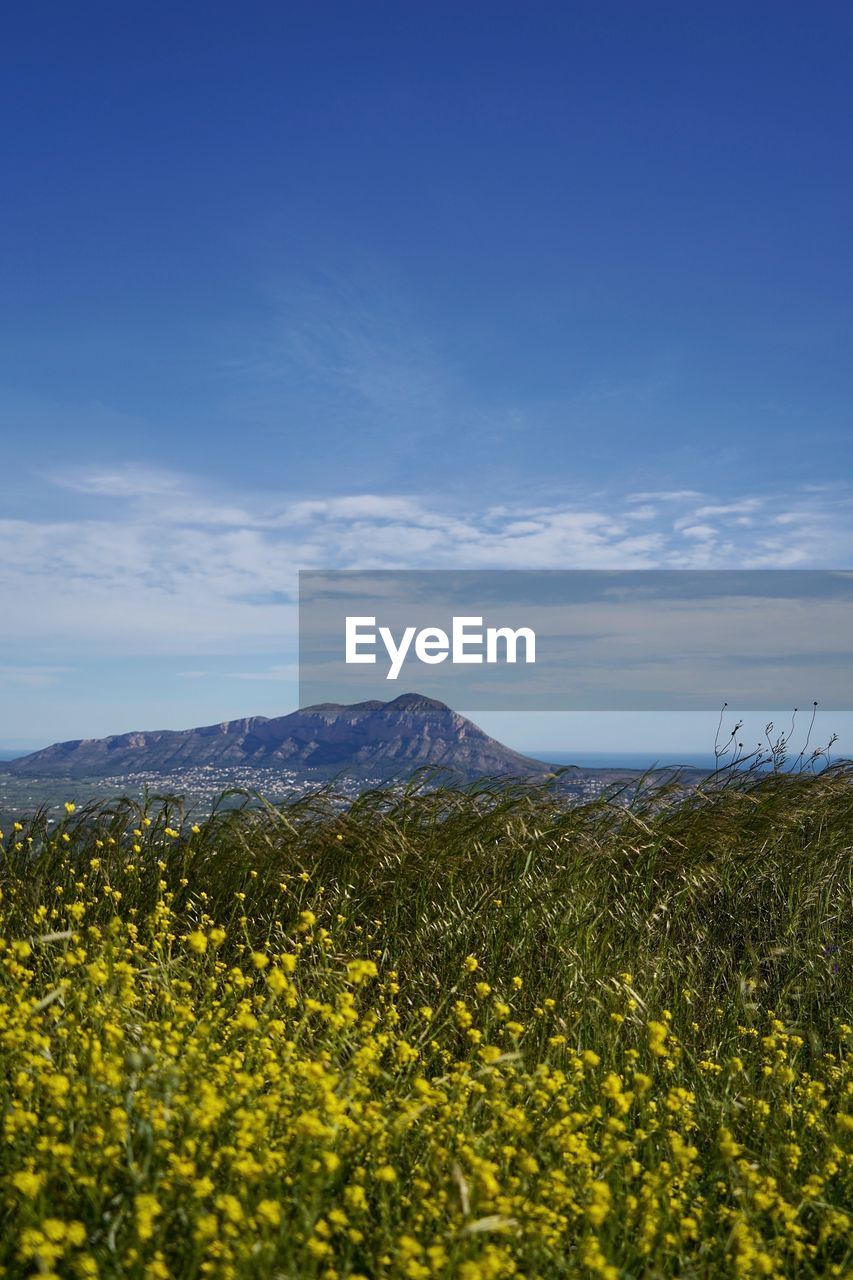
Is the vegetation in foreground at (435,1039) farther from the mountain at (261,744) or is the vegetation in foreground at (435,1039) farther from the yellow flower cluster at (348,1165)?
the mountain at (261,744)

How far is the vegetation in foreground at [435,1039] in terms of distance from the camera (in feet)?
8.17

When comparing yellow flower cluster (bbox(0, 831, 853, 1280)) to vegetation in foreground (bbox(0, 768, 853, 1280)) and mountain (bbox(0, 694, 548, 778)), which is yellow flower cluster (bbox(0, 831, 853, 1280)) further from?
mountain (bbox(0, 694, 548, 778))

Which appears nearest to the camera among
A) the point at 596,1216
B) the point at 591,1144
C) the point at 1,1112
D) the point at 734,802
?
the point at 596,1216

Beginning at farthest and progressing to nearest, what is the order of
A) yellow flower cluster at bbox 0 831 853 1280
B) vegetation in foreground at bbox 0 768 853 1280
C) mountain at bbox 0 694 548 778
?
1. mountain at bbox 0 694 548 778
2. vegetation in foreground at bbox 0 768 853 1280
3. yellow flower cluster at bbox 0 831 853 1280

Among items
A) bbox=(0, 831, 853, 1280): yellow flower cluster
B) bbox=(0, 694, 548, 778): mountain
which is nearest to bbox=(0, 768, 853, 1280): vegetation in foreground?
bbox=(0, 831, 853, 1280): yellow flower cluster

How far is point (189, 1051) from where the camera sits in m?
3.02

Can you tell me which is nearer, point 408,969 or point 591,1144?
point 591,1144

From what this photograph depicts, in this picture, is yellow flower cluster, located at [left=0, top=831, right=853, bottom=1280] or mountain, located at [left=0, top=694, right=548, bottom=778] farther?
mountain, located at [left=0, top=694, right=548, bottom=778]

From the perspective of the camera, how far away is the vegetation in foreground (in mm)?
2490

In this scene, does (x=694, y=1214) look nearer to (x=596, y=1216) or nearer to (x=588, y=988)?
(x=596, y=1216)

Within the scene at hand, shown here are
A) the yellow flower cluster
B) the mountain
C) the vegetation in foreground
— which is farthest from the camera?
the mountain

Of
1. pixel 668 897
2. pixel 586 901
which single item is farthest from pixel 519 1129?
pixel 668 897

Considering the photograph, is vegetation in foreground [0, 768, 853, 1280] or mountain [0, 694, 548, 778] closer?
vegetation in foreground [0, 768, 853, 1280]

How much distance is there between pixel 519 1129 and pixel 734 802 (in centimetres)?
459
